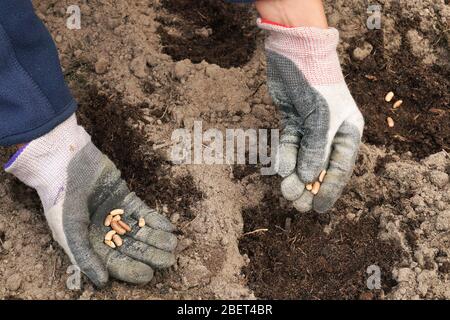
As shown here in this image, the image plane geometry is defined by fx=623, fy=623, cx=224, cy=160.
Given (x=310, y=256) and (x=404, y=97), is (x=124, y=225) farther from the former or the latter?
(x=404, y=97)

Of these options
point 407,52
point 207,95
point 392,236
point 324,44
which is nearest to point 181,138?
point 207,95

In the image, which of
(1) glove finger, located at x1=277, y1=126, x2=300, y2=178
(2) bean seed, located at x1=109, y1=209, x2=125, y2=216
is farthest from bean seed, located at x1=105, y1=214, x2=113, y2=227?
(1) glove finger, located at x1=277, y1=126, x2=300, y2=178

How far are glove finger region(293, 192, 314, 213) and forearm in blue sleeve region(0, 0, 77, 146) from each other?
78 centimetres

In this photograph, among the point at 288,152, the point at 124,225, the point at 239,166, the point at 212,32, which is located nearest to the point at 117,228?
the point at 124,225

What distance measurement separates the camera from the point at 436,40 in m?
2.47

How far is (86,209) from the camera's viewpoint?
1994mm

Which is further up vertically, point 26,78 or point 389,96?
point 26,78

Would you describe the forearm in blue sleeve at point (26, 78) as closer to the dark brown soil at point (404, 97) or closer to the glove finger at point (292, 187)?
the glove finger at point (292, 187)

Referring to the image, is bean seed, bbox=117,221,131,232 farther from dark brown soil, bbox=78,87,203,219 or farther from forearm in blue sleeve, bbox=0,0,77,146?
forearm in blue sleeve, bbox=0,0,77,146

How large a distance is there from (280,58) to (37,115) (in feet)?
2.57

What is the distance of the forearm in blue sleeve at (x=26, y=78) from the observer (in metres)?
1.75

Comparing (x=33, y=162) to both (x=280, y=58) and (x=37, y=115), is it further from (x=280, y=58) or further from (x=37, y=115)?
(x=280, y=58)

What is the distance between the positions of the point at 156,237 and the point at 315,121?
2.05 feet

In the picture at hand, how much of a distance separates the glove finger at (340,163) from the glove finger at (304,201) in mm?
17
